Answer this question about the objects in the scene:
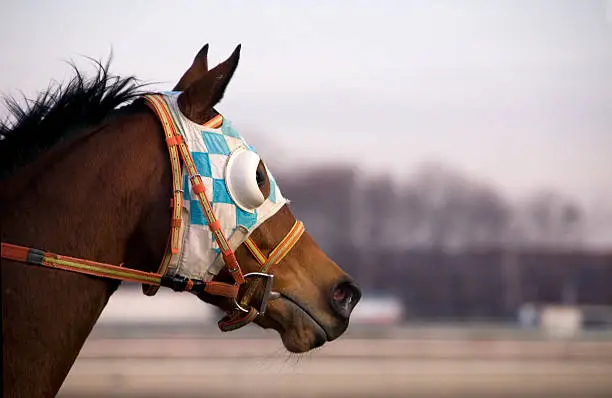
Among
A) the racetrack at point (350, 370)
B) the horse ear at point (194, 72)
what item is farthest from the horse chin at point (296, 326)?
the racetrack at point (350, 370)

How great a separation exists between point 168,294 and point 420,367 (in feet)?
→ 43.4

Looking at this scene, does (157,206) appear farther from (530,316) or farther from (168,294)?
(530,316)

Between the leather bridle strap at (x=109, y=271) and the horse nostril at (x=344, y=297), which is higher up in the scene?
the leather bridle strap at (x=109, y=271)

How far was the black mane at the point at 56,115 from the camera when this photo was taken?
2.41m

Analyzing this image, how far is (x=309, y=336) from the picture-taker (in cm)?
264

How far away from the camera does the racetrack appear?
38.9ft

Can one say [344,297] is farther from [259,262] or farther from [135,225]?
[135,225]

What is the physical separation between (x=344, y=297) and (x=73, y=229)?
2.70 ft

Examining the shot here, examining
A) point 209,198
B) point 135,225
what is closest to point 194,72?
point 209,198

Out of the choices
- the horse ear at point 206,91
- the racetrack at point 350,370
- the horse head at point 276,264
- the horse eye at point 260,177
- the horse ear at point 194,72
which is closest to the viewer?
the horse ear at point 206,91

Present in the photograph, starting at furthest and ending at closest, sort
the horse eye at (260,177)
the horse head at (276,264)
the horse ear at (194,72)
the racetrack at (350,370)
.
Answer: the racetrack at (350,370)
the horse ear at (194,72)
the horse eye at (260,177)
the horse head at (276,264)

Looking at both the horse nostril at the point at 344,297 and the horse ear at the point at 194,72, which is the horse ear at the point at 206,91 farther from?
the horse nostril at the point at 344,297

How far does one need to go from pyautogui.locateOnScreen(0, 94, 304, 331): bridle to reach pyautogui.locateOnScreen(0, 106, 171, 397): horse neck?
3 cm

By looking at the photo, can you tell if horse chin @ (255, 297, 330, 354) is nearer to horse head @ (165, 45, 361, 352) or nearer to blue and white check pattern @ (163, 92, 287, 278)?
horse head @ (165, 45, 361, 352)
